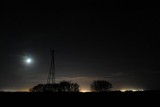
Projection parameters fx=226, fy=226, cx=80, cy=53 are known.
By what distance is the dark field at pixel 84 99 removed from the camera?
16.2 metres

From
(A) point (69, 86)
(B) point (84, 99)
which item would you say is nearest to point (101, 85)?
(A) point (69, 86)

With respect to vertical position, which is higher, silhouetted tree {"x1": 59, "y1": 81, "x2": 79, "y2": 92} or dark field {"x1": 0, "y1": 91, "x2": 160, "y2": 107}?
silhouetted tree {"x1": 59, "y1": 81, "x2": 79, "y2": 92}

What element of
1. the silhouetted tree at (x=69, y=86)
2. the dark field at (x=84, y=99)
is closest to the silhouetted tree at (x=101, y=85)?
the silhouetted tree at (x=69, y=86)

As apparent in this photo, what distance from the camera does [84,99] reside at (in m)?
18.1

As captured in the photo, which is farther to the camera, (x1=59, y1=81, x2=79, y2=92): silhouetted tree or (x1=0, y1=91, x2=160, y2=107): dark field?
(x1=59, y1=81, x2=79, y2=92): silhouetted tree

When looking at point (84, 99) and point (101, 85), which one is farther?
point (101, 85)

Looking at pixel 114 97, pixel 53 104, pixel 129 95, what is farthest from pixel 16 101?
pixel 129 95

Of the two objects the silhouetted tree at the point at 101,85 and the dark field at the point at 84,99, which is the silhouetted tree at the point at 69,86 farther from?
the dark field at the point at 84,99

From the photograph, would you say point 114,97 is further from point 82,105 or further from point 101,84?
point 101,84

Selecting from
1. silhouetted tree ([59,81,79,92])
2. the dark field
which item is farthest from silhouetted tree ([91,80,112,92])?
the dark field

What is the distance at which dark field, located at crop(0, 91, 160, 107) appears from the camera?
16.2 metres

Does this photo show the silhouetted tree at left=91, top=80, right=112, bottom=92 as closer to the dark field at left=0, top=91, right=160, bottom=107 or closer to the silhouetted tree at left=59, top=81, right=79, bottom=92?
Answer: the silhouetted tree at left=59, top=81, right=79, bottom=92

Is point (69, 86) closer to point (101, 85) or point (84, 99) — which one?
point (101, 85)

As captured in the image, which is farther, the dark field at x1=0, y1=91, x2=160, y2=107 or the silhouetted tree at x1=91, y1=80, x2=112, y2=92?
the silhouetted tree at x1=91, y1=80, x2=112, y2=92
